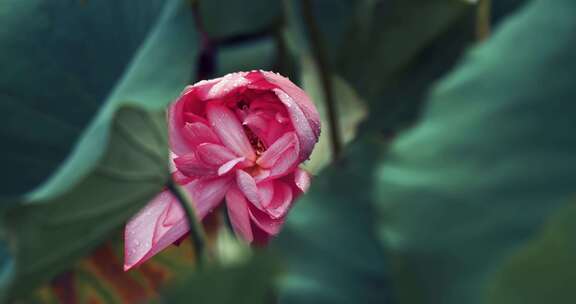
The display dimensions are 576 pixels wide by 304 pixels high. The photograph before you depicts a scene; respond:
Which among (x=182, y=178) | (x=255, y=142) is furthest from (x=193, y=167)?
(x=255, y=142)

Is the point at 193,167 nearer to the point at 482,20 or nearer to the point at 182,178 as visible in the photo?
the point at 182,178

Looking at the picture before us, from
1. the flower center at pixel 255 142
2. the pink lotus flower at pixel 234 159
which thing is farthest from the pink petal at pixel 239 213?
the flower center at pixel 255 142

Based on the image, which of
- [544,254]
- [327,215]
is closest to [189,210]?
[327,215]

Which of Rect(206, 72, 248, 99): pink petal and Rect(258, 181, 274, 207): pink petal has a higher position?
Rect(206, 72, 248, 99): pink petal

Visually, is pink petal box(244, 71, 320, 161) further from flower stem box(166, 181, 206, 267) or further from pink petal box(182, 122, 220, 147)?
flower stem box(166, 181, 206, 267)

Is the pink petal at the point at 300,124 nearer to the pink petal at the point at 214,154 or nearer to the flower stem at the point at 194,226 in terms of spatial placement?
the pink petal at the point at 214,154

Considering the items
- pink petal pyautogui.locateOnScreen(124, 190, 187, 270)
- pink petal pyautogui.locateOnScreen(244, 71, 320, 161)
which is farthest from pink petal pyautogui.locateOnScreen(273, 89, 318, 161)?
pink petal pyautogui.locateOnScreen(124, 190, 187, 270)
